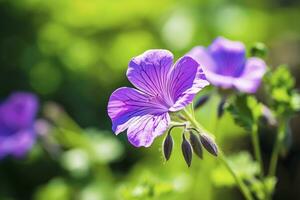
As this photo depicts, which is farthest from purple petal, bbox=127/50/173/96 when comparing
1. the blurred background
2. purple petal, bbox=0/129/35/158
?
purple petal, bbox=0/129/35/158

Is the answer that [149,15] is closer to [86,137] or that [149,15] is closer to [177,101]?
[86,137]

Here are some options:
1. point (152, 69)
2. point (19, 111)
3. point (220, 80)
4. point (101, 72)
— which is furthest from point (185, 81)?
point (101, 72)

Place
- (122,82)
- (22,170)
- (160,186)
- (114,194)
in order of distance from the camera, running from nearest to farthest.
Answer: (160,186) → (114,194) → (22,170) → (122,82)

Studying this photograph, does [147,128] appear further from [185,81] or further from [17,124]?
[17,124]

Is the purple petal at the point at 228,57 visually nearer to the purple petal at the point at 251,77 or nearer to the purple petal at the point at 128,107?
the purple petal at the point at 251,77

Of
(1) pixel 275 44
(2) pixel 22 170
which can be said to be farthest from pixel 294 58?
(2) pixel 22 170
